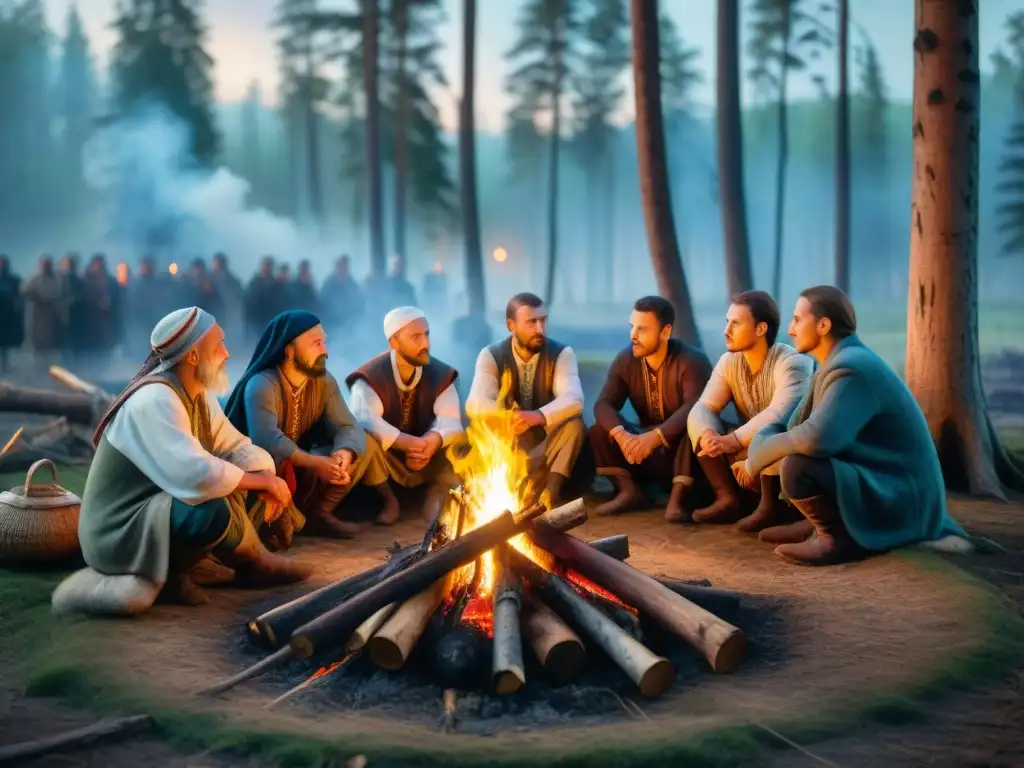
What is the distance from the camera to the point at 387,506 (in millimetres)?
8078

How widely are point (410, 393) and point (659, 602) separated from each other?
3.57m

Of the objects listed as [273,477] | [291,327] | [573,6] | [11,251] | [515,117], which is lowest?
[273,477]

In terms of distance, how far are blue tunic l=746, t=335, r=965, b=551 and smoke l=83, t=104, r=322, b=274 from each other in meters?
26.0

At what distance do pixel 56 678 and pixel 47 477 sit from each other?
16.4ft

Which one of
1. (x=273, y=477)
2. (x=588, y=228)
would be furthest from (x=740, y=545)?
(x=588, y=228)

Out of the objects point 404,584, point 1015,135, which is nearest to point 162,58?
point 1015,135

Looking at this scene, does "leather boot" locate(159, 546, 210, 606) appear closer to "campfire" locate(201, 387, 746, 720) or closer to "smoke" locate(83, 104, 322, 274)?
"campfire" locate(201, 387, 746, 720)

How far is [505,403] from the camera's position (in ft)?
27.2

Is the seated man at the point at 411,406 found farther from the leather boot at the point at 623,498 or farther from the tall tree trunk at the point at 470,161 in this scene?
the tall tree trunk at the point at 470,161

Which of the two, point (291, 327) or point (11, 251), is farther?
point (11, 251)

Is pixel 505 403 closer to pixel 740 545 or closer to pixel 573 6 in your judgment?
pixel 740 545

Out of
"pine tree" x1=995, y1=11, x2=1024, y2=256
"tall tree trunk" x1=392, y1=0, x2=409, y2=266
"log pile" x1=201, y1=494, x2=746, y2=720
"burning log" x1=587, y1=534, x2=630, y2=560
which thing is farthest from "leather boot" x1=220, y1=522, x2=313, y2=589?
"tall tree trunk" x1=392, y1=0, x2=409, y2=266

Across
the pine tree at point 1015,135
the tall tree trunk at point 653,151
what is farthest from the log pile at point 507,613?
the pine tree at point 1015,135

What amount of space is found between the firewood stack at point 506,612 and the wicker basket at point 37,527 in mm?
1935
